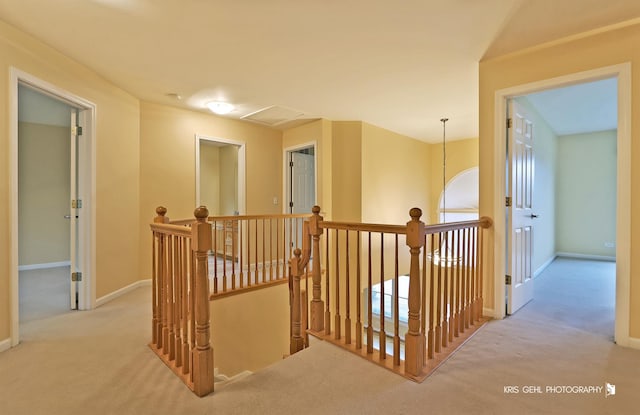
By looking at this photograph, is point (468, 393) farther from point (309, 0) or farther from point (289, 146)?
point (289, 146)

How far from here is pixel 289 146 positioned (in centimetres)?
532

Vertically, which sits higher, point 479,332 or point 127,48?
point 127,48

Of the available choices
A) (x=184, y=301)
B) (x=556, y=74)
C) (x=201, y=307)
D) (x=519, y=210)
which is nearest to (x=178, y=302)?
(x=184, y=301)

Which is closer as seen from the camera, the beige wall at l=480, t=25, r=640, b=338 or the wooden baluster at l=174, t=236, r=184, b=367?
the wooden baluster at l=174, t=236, r=184, b=367

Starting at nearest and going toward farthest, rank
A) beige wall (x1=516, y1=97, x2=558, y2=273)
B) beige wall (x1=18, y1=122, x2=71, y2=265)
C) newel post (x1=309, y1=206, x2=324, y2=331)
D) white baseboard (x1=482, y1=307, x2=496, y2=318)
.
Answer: newel post (x1=309, y1=206, x2=324, y2=331)
white baseboard (x1=482, y1=307, x2=496, y2=318)
beige wall (x1=516, y1=97, x2=558, y2=273)
beige wall (x1=18, y1=122, x2=71, y2=265)

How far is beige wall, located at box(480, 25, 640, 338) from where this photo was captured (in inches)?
84.6

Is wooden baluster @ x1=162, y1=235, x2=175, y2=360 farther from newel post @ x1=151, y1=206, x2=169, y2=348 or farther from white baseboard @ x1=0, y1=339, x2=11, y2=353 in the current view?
white baseboard @ x1=0, y1=339, x2=11, y2=353

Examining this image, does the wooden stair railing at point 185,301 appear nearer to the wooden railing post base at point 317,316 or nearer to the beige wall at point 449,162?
the wooden railing post base at point 317,316

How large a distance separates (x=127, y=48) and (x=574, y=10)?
3406mm

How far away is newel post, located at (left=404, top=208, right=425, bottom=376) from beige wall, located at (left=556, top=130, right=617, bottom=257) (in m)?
5.80

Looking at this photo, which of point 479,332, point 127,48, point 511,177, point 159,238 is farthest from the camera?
point 511,177

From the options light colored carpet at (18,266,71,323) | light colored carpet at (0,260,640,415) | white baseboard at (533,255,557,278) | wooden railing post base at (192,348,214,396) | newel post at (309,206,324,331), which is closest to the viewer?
light colored carpet at (0,260,640,415)

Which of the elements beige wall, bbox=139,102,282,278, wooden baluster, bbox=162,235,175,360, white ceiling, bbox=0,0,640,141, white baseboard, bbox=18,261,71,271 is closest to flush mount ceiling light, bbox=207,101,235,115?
white ceiling, bbox=0,0,640,141

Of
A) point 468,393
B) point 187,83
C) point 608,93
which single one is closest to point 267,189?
point 187,83
